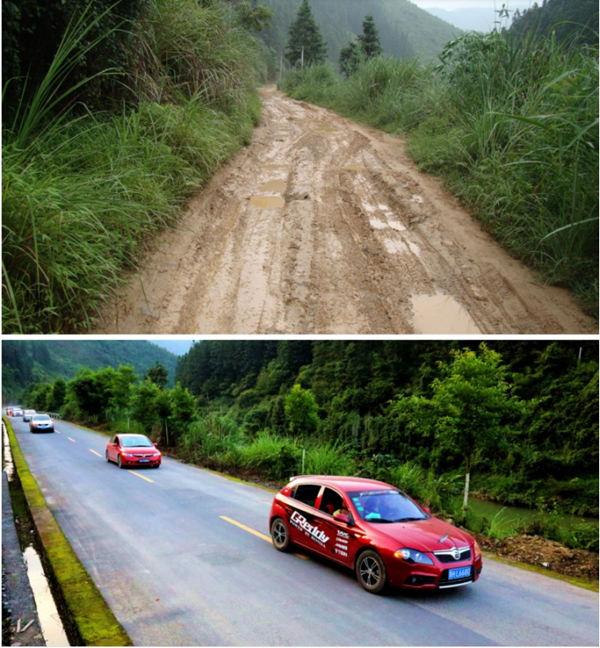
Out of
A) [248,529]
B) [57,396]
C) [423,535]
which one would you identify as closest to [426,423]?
[248,529]

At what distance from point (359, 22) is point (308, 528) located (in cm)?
3307

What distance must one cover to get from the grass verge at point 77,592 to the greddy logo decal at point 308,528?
2.22 meters

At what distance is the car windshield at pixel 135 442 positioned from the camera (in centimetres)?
1440

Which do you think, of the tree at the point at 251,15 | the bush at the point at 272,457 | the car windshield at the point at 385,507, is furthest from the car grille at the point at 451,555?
the tree at the point at 251,15

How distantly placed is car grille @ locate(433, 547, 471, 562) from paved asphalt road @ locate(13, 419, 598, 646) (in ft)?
1.12

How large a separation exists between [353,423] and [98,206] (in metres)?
10.5

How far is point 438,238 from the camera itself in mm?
8000

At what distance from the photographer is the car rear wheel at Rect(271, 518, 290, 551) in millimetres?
6504

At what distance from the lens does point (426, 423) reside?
9.73 m

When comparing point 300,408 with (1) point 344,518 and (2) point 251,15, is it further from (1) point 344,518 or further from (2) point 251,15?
(2) point 251,15

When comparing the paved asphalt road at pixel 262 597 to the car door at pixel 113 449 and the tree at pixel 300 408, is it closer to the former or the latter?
the tree at pixel 300 408

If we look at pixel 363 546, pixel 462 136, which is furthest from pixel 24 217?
pixel 462 136

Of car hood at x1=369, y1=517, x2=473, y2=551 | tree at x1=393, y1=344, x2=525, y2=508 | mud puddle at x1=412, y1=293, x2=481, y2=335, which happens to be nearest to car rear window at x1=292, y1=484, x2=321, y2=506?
car hood at x1=369, y1=517, x2=473, y2=551

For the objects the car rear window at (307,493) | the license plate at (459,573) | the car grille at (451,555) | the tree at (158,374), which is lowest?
the license plate at (459,573)
